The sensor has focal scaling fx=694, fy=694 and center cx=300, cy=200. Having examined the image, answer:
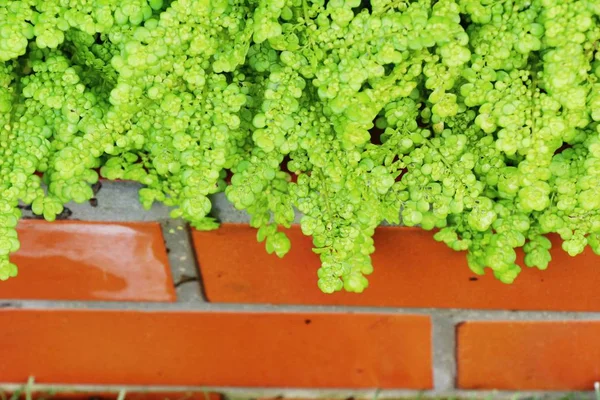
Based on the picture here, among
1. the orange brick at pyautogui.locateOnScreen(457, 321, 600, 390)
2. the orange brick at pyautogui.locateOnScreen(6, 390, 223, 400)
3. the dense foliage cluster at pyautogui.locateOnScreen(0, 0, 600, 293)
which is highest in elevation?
the dense foliage cluster at pyautogui.locateOnScreen(0, 0, 600, 293)

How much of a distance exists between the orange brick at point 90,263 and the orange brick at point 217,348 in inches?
1.6

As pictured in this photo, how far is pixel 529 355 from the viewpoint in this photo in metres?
1.10

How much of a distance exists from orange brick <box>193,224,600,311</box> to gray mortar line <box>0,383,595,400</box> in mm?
186

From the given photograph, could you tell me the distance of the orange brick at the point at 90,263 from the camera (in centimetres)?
102

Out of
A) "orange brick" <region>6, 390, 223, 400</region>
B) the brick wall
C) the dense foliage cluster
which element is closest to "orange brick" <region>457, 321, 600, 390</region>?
the brick wall

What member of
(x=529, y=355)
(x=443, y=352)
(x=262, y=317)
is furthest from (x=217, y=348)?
(x=529, y=355)

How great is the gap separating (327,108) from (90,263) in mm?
507

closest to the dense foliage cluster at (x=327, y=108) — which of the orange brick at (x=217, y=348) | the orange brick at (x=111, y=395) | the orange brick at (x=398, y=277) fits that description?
the orange brick at (x=398, y=277)

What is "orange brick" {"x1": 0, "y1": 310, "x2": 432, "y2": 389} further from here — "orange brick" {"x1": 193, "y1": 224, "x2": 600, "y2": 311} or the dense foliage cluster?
the dense foliage cluster

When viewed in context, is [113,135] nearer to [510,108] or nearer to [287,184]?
[287,184]

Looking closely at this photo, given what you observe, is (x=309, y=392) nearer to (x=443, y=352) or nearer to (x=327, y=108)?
(x=443, y=352)

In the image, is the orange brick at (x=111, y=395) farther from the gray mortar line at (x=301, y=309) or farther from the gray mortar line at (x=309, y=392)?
the gray mortar line at (x=301, y=309)

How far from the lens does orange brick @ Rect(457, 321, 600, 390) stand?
1.07m

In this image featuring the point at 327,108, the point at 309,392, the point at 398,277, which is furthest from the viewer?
the point at 309,392
